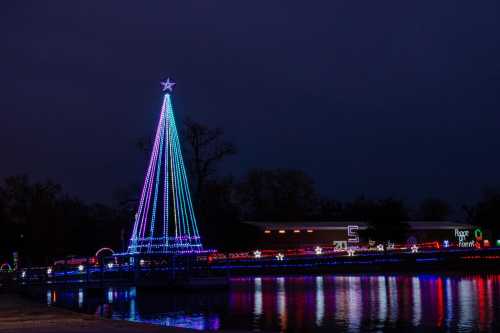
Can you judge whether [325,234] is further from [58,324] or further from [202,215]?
[58,324]

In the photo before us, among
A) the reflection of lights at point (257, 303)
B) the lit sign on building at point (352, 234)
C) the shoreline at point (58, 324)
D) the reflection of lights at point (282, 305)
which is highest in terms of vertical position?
the lit sign on building at point (352, 234)

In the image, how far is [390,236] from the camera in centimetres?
8944

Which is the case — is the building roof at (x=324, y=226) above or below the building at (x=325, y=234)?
above

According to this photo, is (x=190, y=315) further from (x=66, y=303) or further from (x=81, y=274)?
(x=81, y=274)

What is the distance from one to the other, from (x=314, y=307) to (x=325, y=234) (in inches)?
2364

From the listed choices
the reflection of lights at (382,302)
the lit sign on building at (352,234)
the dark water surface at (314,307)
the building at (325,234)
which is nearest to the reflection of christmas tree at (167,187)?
the dark water surface at (314,307)

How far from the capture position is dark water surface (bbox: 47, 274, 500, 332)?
2830 centimetres

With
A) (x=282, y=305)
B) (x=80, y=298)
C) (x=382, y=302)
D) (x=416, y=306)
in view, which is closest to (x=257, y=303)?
(x=282, y=305)

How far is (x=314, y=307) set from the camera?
3569cm

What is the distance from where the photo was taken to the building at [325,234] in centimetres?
9156

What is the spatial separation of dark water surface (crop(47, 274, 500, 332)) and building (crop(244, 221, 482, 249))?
38909 millimetres

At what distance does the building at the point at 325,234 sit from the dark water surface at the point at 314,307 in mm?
38909

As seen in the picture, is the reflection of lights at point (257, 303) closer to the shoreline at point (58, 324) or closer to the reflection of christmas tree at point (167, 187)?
the reflection of christmas tree at point (167, 187)

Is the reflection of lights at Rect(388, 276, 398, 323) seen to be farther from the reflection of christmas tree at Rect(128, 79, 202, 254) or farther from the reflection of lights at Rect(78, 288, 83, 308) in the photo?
the reflection of lights at Rect(78, 288, 83, 308)
